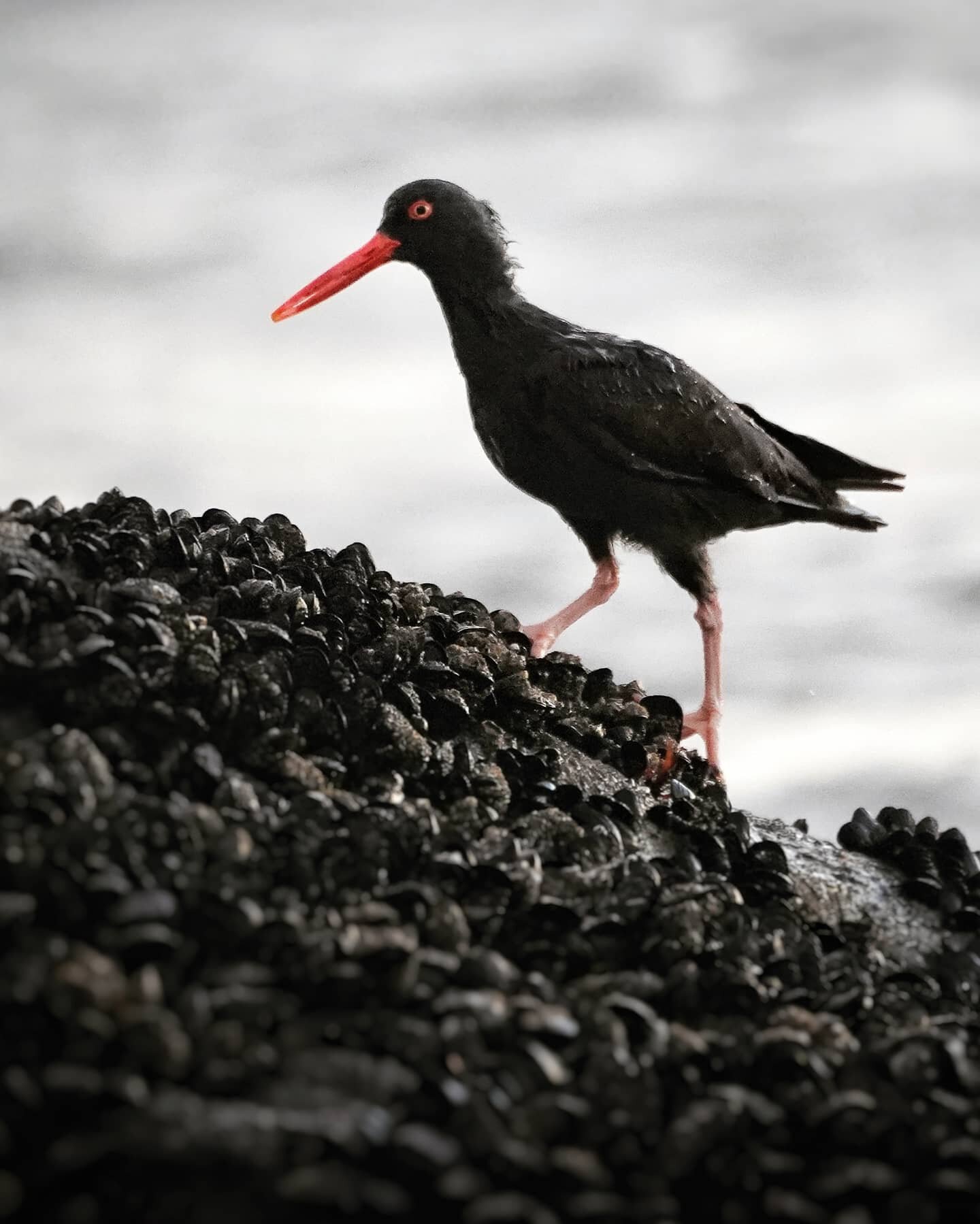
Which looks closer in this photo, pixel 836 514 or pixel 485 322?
pixel 485 322

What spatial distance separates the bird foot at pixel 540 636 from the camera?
4.47m

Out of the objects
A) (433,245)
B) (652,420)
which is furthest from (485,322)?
(652,420)

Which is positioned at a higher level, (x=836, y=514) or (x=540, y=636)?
(x=836, y=514)

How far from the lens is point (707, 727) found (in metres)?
4.53

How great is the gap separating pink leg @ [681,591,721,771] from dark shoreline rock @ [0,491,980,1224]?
929 mm

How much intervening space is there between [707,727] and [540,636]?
0.67m

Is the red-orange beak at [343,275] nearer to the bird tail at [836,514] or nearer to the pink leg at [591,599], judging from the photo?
the pink leg at [591,599]

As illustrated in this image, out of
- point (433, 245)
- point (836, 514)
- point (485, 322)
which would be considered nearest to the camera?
point (485, 322)

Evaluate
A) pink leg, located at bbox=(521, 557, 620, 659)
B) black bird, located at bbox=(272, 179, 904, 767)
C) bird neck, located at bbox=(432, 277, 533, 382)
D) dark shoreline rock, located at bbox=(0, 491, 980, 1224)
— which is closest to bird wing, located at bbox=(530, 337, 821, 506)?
black bird, located at bbox=(272, 179, 904, 767)

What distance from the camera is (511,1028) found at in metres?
1.98

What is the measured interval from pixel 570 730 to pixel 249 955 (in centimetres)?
184

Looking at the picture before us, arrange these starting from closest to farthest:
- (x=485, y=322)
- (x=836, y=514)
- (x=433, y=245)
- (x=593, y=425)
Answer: (x=593, y=425)
(x=485, y=322)
(x=433, y=245)
(x=836, y=514)

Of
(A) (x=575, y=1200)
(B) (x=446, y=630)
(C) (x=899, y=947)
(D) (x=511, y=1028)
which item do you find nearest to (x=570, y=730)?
(B) (x=446, y=630)

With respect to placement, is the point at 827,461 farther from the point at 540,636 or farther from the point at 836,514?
the point at 540,636
